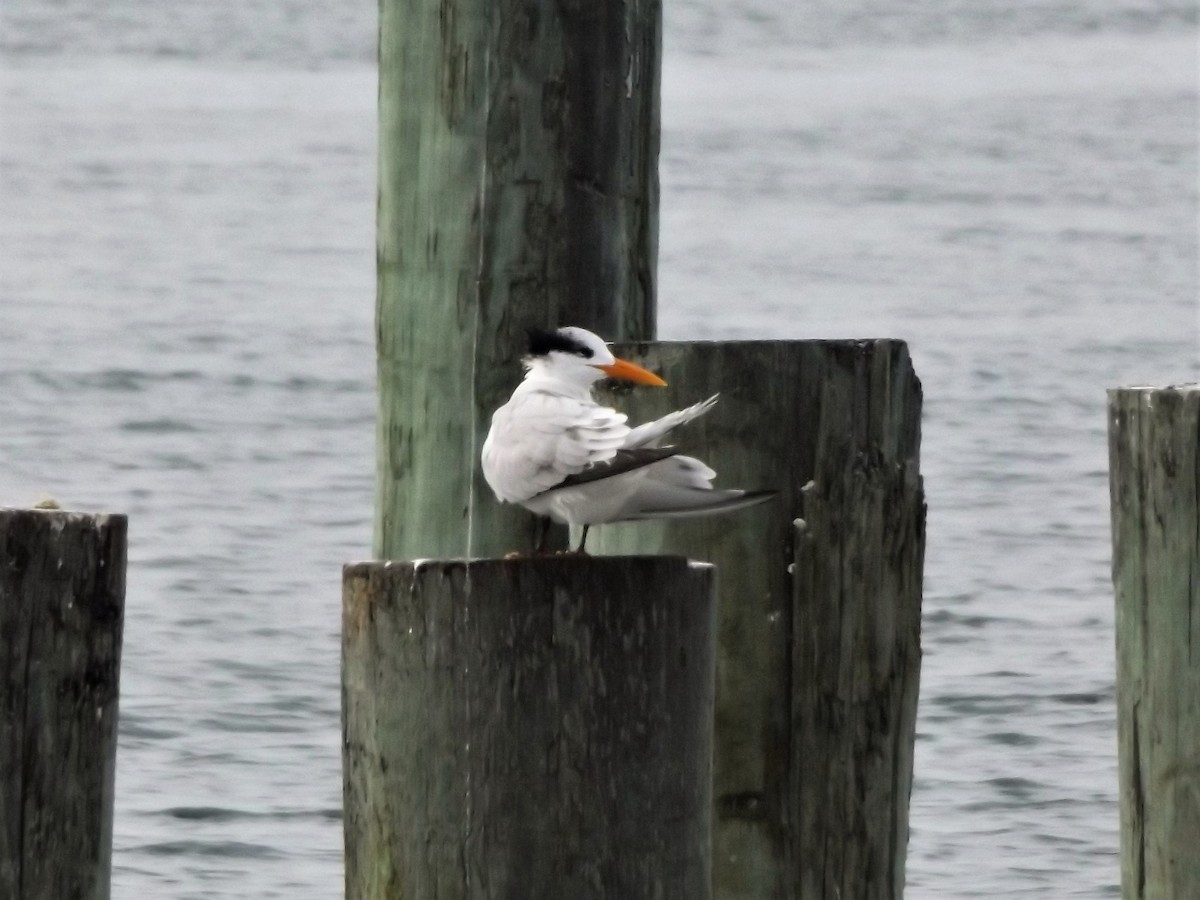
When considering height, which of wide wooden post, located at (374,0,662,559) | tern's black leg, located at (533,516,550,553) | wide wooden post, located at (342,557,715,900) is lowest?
wide wooden post, located at (342,557,715,900)

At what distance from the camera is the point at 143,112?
2439 centimetres

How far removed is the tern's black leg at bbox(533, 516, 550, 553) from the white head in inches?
13.3

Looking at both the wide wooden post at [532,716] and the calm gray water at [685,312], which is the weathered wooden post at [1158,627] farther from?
the calm gray water at [685,312]

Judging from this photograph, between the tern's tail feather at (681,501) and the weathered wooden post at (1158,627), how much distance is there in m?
0.89

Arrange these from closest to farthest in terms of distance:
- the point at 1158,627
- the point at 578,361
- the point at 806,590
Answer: the point at 578,361 → the point at 806,590 → the point at 1158,627

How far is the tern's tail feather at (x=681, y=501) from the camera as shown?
3.68 metres

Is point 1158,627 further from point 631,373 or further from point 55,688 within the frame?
point 55,688

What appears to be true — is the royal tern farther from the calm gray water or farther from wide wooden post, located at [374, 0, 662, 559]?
the calm gray water

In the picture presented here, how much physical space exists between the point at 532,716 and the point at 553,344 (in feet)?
2.50

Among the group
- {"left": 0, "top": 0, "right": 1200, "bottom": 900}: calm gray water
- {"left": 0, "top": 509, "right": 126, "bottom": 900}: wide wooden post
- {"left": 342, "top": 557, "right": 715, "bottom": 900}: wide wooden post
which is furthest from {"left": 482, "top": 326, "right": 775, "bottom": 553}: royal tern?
{"left": 0, "top": 0, "right": 1200, "bottom": 900}: calm gray water

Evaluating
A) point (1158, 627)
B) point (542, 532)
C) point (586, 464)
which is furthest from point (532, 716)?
point (1158, 627)

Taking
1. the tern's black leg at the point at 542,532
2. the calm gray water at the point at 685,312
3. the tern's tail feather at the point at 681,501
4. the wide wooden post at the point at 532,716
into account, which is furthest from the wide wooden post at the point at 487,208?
the calm gray water at the point at 685,312

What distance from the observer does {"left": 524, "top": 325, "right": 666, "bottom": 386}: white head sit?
396cm

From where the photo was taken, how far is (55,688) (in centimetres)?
377
